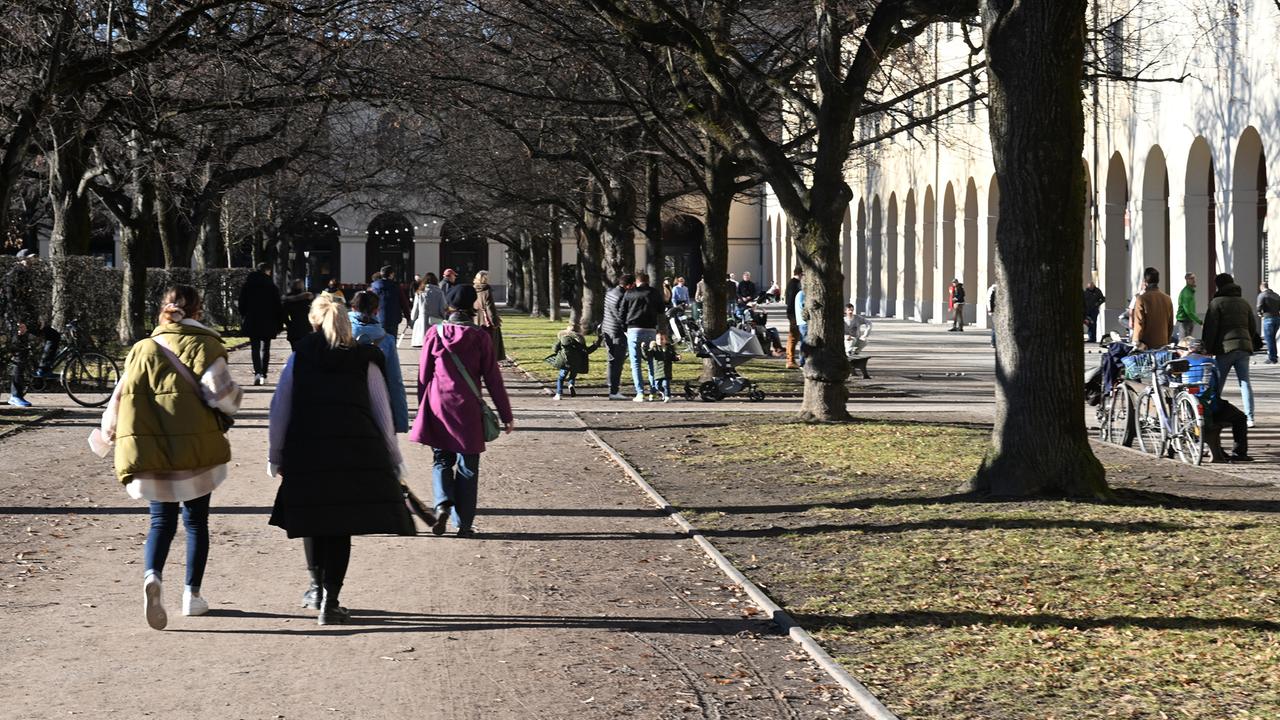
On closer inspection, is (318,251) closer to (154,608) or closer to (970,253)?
(970,253)

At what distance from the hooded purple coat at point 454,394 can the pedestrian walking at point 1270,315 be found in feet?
78.3

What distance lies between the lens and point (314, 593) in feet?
27.0

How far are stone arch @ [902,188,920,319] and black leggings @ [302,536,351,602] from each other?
173ft

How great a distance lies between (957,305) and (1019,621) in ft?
137

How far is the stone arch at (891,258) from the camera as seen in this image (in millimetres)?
63094

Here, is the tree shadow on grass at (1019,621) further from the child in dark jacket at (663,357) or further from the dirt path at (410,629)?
the child in dark jacket at (663,357)

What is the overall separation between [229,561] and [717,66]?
957 cm

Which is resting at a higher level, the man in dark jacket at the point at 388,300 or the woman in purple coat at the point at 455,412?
the man in dark jacket at the point at 388,300

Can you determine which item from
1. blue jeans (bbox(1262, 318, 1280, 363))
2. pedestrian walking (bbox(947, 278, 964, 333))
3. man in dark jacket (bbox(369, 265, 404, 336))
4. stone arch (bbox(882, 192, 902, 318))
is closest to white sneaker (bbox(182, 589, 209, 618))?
man in dark jacket (bbox(369, 265, 404, 336))

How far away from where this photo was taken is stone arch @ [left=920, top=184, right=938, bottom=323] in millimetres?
57031

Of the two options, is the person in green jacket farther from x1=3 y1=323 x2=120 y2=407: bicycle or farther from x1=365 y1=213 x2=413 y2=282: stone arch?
x1=365 y1=213 x2=413 y2=282: stone arch

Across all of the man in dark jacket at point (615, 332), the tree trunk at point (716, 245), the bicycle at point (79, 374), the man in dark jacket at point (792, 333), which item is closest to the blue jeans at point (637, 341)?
the man in dark jacket at point (615, 332)

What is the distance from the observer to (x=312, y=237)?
9700 cm

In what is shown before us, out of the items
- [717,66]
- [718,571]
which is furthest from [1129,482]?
[717,66]
